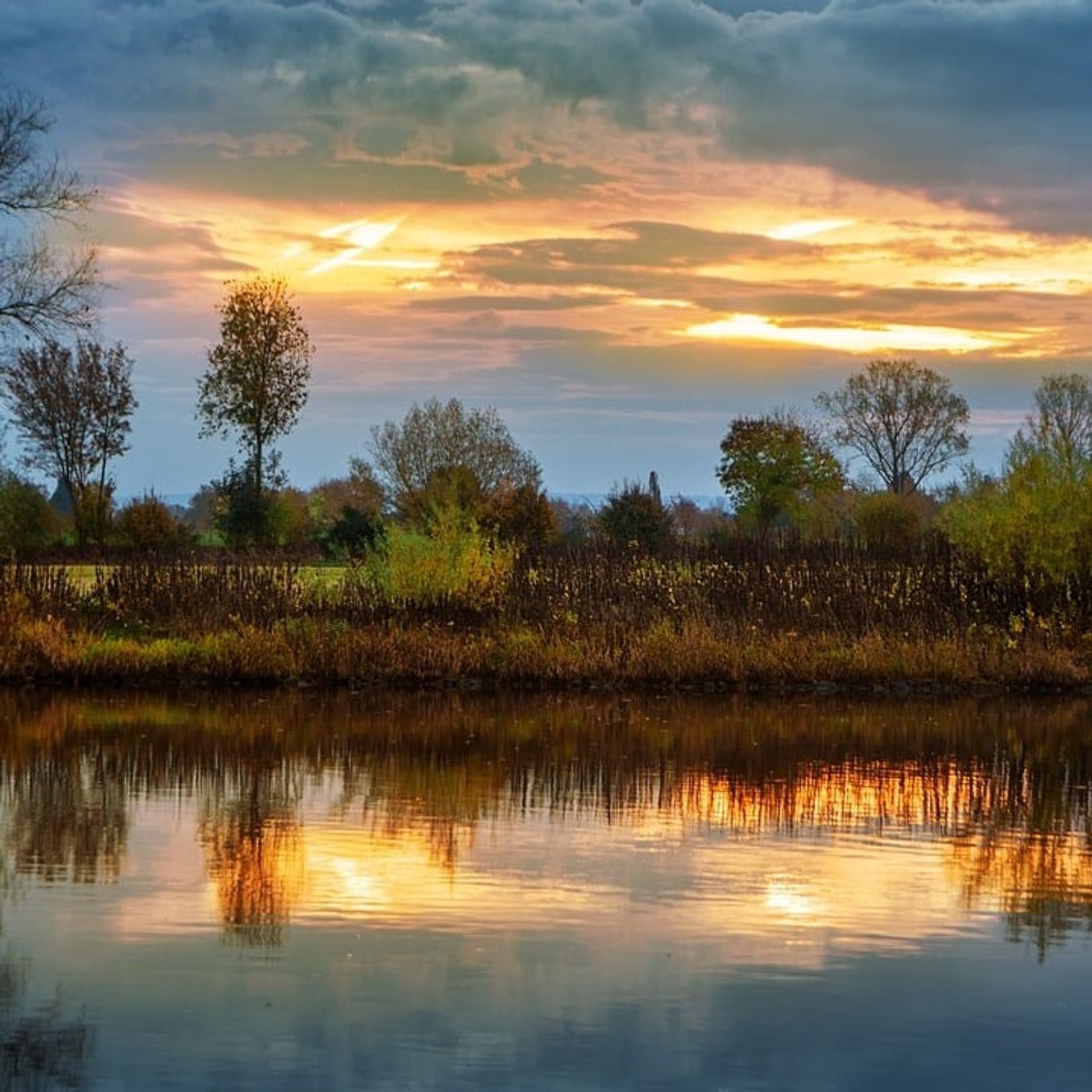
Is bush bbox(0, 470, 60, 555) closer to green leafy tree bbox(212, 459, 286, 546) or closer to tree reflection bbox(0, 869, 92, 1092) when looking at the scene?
green leafy tree bbox(212, 459, 286, 546)

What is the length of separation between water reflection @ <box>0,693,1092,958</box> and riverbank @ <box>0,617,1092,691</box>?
1.52 meters

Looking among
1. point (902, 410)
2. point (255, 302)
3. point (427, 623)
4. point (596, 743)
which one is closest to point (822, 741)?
point (596, 743)

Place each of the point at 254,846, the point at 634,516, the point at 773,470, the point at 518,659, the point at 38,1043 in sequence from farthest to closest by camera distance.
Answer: the point at 773,470, the point at 634,516, the point at 518,659, the point at 254,846, the point at 38,1043

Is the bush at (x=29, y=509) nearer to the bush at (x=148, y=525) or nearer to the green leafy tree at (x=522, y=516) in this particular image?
the bush at (x=148, y=525)

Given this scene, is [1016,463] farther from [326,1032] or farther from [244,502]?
[244,502]

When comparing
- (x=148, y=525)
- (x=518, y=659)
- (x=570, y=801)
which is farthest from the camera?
(x=148, y=525)

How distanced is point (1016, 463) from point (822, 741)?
1148 centimetres

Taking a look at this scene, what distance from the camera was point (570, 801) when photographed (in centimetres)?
1514

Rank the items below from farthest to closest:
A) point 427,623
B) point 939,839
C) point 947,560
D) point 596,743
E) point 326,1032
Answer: point 947,560 < point 427,623 < point 596,743 < point 939,839 < point 326,1032

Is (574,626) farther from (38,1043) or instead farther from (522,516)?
(522,516)

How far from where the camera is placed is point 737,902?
36.0ft

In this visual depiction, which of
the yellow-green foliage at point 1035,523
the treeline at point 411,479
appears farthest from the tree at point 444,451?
the yellow-green foliage at point 1035,523

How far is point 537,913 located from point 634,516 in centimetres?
3093

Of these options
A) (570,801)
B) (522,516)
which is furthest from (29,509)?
(570,801)
